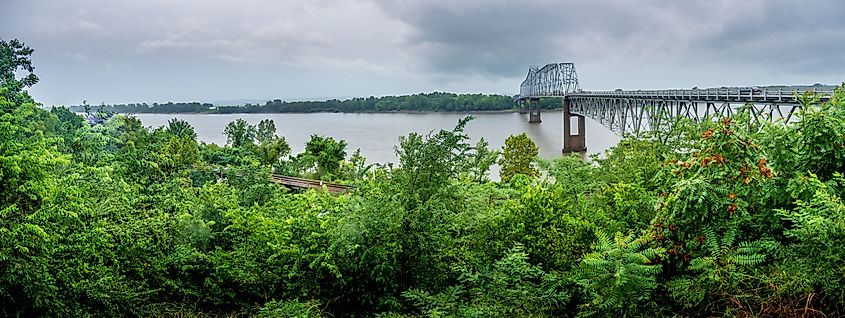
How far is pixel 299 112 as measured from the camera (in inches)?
3546

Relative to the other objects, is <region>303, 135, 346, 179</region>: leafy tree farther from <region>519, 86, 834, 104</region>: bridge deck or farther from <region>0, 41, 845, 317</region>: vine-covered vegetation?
<region>0, 41, 845, 317</region>: vine-covered vegetation

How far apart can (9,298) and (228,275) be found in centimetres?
226

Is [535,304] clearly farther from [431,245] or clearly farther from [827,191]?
[827,191]

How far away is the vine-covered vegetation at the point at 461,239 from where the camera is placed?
15.0 feet

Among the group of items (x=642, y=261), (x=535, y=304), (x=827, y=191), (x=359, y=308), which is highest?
(x=827, y=191)

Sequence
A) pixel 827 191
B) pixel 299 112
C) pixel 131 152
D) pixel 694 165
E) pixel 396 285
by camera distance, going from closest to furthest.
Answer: pixel 827 191 → pixel 694 165 → pixel 396 285 → pixel 131 152 → pixel 299 112

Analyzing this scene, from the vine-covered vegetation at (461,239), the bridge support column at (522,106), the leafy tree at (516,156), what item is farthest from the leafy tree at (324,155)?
the bridge support column at (522,106)

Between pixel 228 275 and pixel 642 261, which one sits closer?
pixel 642 261

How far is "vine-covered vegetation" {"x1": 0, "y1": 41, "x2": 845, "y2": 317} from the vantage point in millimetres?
4578

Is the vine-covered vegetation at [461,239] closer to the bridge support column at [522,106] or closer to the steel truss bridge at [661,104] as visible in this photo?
the steel truss bridge at [661,104]

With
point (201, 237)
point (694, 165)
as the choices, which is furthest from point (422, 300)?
point (201, 237)

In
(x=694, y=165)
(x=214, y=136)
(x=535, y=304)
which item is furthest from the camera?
(x=214, y=136)

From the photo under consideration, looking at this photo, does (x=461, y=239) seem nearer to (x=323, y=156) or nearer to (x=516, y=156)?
(x=516, y=156)

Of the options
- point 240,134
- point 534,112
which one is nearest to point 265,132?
point 240,134
